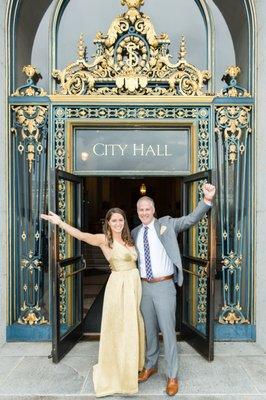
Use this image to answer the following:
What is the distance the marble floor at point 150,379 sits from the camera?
3537 millimetres

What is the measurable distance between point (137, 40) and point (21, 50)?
182cm

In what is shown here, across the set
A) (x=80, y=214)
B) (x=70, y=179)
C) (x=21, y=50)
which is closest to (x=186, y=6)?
(x=21, y=50)

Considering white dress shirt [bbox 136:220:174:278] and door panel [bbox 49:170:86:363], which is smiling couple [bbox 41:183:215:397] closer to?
white dress shirt [bbox 136:220:174:278]

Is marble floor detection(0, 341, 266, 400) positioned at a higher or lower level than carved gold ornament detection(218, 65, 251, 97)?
lower

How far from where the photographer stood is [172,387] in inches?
138

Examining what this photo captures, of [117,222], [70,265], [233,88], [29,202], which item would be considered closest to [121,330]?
[117,222]

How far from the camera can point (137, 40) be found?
194 inches

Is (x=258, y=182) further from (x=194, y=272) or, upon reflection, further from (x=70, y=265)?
(x=70, y=265)

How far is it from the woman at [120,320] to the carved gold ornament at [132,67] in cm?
226

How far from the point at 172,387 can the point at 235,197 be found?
2.76 metres

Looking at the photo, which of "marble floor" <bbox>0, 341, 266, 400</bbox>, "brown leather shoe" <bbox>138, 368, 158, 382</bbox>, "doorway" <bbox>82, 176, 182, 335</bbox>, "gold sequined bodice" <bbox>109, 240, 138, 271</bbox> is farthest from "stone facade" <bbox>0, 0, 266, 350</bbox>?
"doorway" <bbox>82, 176, 182, 335</bbox>

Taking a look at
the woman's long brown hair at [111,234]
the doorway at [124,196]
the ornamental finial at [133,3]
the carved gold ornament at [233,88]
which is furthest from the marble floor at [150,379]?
the doorway at [124,196]

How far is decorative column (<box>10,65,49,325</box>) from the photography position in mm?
4930

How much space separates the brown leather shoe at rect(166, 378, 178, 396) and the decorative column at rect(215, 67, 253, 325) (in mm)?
1678
